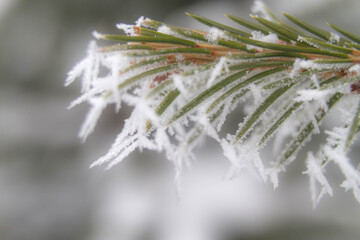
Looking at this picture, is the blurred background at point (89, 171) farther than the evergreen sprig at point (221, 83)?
Yes

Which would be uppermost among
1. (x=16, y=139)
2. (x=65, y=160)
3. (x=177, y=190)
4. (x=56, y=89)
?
(x=56, y=89)

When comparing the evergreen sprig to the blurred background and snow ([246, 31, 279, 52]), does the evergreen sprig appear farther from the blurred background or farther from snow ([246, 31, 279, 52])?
the blurred background

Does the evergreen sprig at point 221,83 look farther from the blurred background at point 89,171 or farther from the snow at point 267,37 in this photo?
the blurred background at point 89,171

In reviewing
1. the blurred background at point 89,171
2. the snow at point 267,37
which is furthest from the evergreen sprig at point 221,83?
the blurred background at point 89,171

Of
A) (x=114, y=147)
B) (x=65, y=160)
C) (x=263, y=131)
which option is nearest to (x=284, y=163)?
(x=263, y=131)

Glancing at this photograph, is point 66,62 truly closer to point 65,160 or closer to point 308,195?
point 65,160

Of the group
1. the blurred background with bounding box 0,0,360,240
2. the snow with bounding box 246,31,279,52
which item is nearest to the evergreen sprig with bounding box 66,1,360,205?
the snow with bounding box 246,31,279,52
